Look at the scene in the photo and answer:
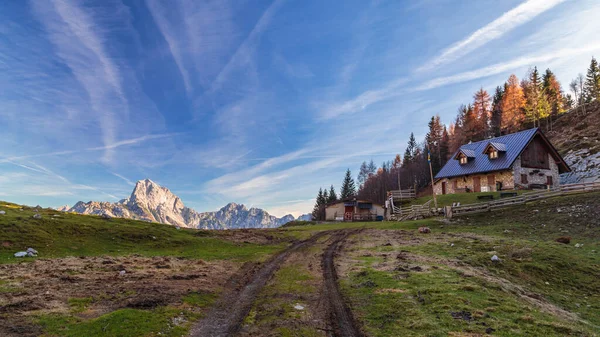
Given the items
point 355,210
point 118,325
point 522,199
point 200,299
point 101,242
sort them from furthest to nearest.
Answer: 1. point 355,210
2. point 522,199
3. point 101,242
4. point 200,299
5. point 118,325

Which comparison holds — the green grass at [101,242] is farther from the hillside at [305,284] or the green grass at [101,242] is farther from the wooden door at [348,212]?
the wooden door at [348,212]

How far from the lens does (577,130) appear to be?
279ft

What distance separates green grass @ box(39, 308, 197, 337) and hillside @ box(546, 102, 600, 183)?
77.7m

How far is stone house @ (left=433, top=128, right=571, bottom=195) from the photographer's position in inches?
1939

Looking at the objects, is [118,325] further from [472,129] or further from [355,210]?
[472,129]

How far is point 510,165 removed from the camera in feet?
157

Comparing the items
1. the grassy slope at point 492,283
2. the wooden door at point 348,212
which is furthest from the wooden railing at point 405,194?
the grassy slope at point 492,283

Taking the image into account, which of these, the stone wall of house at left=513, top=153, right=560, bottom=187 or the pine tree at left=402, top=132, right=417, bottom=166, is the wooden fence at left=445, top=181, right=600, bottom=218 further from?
the pine tree at left=402, top=132, right=417, bottom=166

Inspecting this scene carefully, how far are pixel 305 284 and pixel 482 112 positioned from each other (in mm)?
112766

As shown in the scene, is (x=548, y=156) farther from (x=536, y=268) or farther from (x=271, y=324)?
(x=271, y=324)

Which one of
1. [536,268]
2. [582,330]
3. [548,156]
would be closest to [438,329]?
[582,330]

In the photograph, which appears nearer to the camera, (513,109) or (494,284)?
(494,284)

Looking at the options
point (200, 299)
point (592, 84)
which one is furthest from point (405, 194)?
point (592, 84)

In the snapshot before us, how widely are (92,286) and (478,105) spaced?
121 metres
